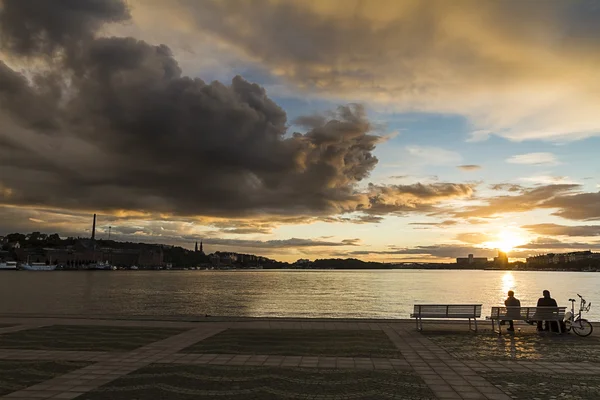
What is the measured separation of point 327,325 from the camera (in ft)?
61.6

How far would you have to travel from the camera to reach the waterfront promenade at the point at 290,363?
9.36m

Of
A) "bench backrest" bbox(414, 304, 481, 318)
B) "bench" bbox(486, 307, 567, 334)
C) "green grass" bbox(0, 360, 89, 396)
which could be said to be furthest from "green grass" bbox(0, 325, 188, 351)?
"bench" bbox(486, 307, 567, 334)

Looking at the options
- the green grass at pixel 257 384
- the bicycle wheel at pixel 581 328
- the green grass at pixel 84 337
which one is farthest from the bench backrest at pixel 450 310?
the green grass at pixel 84 337

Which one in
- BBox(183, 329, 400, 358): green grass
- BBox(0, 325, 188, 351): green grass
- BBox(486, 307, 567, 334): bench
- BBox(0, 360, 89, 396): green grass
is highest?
BBox(486, 307, 567, 334): bench

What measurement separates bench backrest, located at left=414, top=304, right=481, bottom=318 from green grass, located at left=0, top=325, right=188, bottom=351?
9.11 m

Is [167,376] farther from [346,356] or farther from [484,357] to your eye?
[484,357]

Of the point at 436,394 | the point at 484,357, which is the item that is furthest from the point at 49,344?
the point at 484,357

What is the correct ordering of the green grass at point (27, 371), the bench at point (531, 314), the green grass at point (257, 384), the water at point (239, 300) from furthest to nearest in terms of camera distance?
the water at point (239, 300) < the bench at point (531, 314) < the green grass at point (27, 371) < the green grass at point (257, 384)

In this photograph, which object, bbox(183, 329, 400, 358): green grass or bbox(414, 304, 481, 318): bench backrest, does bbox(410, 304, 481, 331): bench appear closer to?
bbox(414, 304, 481, 318): bench backrest

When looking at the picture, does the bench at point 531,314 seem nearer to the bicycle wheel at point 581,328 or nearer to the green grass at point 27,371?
the bicycle wheel at point 581,328

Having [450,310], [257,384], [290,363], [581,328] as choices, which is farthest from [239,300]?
[257,384]

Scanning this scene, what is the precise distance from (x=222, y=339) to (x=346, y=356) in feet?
15.2

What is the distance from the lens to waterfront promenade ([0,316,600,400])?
368 inches

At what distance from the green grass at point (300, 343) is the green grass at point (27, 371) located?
10.6 ft
